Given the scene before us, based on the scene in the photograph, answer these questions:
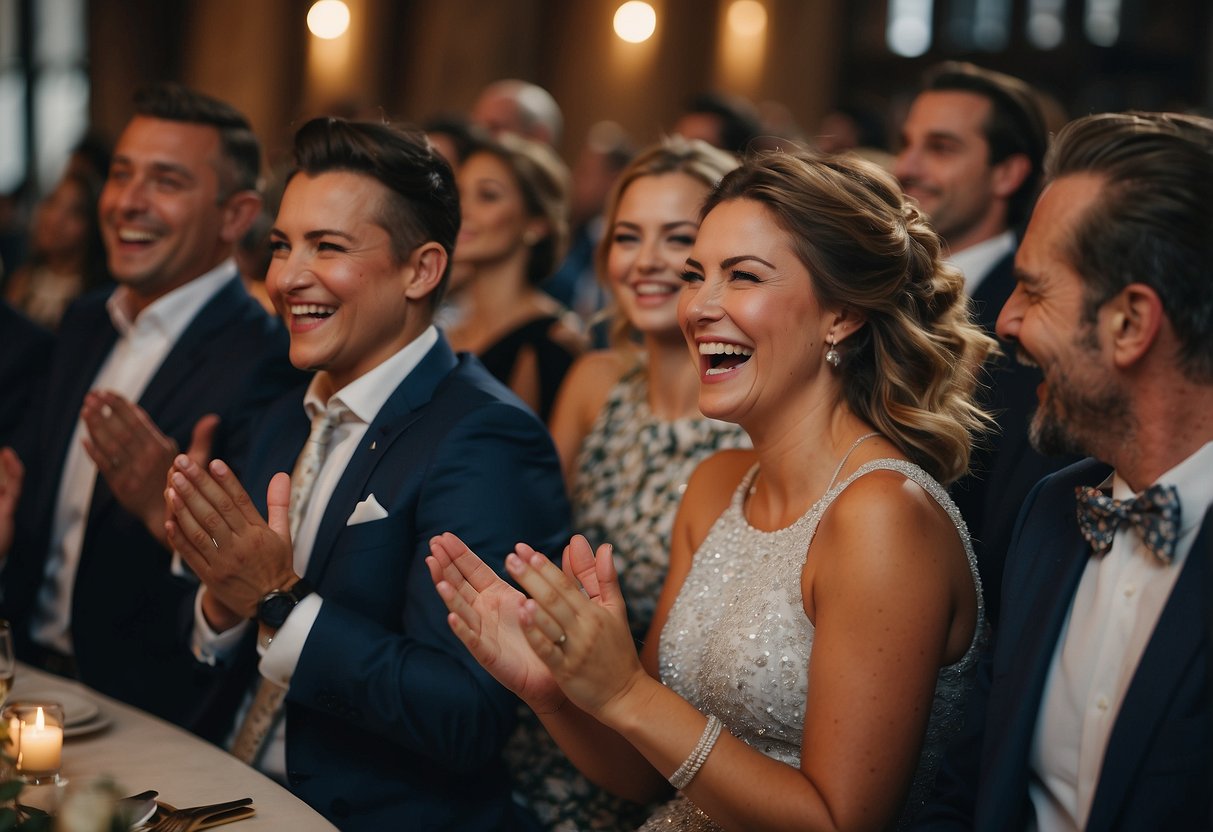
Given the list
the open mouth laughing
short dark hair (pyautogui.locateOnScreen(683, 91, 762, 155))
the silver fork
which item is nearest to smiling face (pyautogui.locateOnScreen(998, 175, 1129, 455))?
the open mouth laughing

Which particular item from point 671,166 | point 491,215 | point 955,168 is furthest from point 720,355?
point 491,215

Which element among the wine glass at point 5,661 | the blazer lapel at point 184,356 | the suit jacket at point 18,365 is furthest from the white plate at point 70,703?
the suit jacket at point 18,365

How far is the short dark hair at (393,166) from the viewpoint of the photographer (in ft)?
8.11

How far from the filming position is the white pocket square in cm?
228

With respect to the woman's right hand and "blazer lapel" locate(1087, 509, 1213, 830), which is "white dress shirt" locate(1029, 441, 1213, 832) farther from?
the woman's right hand

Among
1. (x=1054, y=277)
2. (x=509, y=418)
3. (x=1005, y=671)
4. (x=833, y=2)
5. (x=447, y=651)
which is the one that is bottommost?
(x=447, y=651)

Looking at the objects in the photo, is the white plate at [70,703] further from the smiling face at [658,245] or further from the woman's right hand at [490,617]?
the smiling face at [658,245]

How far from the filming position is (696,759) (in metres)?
1.76

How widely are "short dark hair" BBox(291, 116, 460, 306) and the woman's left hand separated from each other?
98 cm

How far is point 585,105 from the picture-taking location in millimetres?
9773

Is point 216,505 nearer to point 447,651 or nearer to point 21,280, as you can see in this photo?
point 447,651

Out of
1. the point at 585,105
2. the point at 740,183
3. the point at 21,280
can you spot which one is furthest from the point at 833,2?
the point at 740,183

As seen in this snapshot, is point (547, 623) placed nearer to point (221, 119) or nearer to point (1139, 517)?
point (1139, 517)

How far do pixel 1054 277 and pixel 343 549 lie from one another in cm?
131
